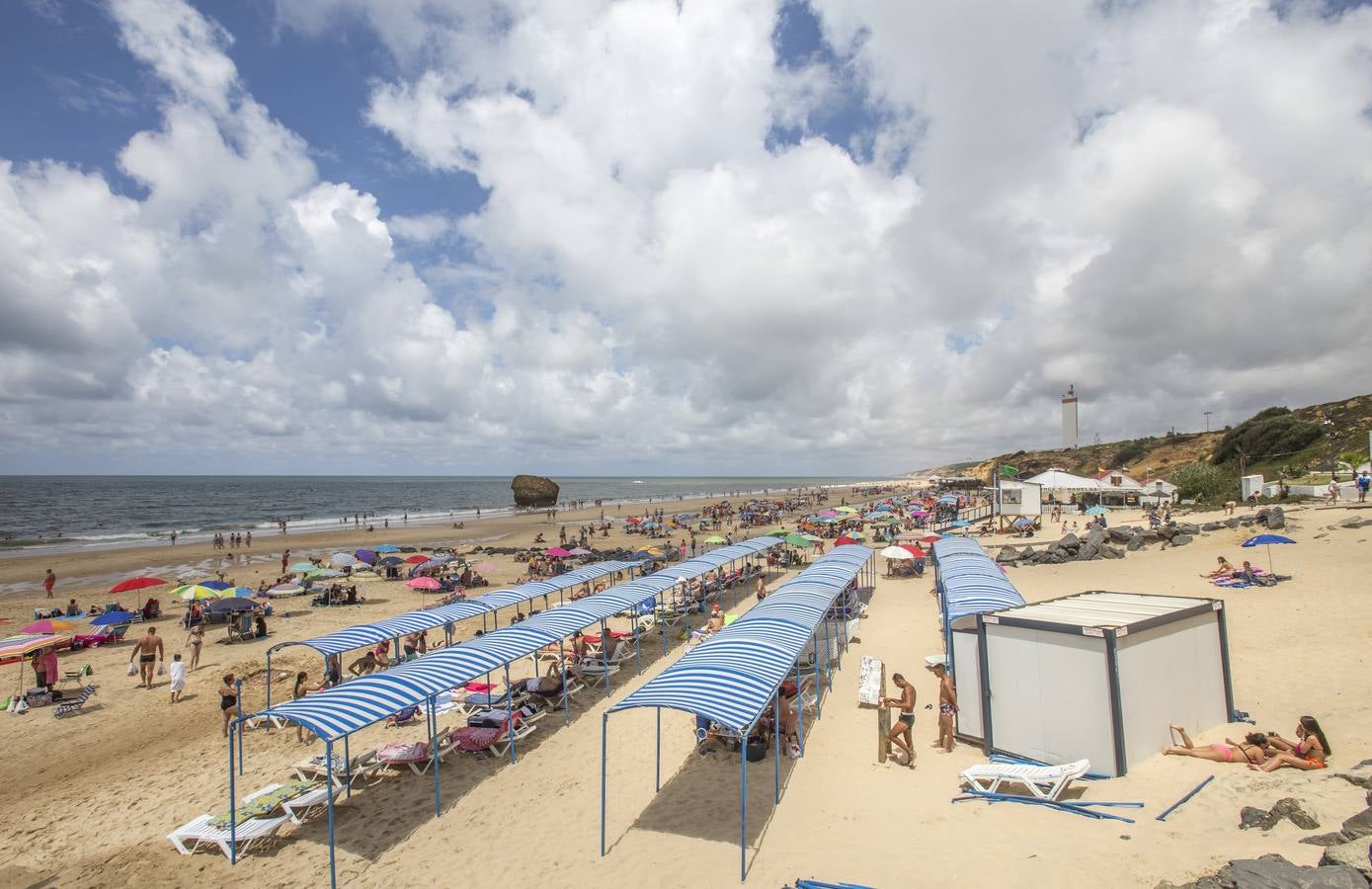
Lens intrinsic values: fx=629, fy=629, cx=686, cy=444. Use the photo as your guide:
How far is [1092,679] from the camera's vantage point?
27.6 feet

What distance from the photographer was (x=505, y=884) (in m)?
7.25

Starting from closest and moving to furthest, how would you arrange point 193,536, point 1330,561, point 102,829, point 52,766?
point 102,829, point 52,766, point 1330,561, point 193,536

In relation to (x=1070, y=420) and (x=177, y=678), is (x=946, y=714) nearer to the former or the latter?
(x=177, y=678)

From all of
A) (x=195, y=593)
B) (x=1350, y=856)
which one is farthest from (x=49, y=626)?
(x=1350, y=856)

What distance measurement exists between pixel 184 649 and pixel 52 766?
792 cm

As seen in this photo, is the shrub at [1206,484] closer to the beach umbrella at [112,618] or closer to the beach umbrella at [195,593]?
the beach umbrella at [195,593]


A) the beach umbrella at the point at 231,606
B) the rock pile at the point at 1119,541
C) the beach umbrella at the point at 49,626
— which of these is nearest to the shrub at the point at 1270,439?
the rock pile at the point at 1119,541

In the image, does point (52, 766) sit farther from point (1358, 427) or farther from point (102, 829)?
point (1358, 427)

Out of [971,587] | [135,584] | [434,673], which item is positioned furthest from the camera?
[135,584]

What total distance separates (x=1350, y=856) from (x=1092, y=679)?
3413mm

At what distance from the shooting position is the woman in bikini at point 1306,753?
7.66 m

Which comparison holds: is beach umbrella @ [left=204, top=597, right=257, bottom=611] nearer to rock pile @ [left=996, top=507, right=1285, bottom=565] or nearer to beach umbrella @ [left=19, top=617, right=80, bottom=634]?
beach umbrella @ [left=19, top=617, right=80, bottom=634]

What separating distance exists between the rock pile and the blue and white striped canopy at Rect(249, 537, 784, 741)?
17417mm

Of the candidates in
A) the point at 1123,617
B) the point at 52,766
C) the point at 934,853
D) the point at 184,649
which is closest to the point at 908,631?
the point at 1123,617
